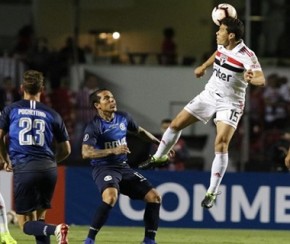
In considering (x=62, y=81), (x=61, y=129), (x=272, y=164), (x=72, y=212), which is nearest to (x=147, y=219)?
(x=61, y=129)

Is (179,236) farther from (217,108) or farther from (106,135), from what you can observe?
(106,135)

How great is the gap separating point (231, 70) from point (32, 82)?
2.94 meters

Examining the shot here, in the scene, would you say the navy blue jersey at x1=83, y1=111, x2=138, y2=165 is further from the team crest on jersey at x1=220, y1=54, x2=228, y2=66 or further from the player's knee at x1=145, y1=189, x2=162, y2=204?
the team crest on jersey at x1=220, y1=54, x2=228, y2=66

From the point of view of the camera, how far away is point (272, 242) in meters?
16.6

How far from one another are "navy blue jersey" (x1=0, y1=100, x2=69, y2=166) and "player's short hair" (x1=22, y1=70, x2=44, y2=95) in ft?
0.47

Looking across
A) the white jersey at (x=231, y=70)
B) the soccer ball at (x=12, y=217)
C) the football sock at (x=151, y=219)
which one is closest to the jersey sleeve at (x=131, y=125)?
the football sock at (x=151, y=219)

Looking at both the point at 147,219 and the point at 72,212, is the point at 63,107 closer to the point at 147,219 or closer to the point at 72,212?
the point at 72,212

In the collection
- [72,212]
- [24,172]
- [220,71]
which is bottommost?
[72,212]

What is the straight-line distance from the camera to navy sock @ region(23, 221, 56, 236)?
1276cm

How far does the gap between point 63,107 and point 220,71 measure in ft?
27.5

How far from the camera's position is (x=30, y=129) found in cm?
1292

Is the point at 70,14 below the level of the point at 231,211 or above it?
above

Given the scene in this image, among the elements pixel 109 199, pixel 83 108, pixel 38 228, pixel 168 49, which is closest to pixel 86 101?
pixel 83 108

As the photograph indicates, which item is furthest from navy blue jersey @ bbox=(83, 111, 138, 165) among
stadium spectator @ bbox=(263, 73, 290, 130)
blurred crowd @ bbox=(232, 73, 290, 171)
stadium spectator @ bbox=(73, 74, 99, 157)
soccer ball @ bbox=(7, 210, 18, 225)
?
stadium spectator @ bbox=(263, 73, 290, 130)
